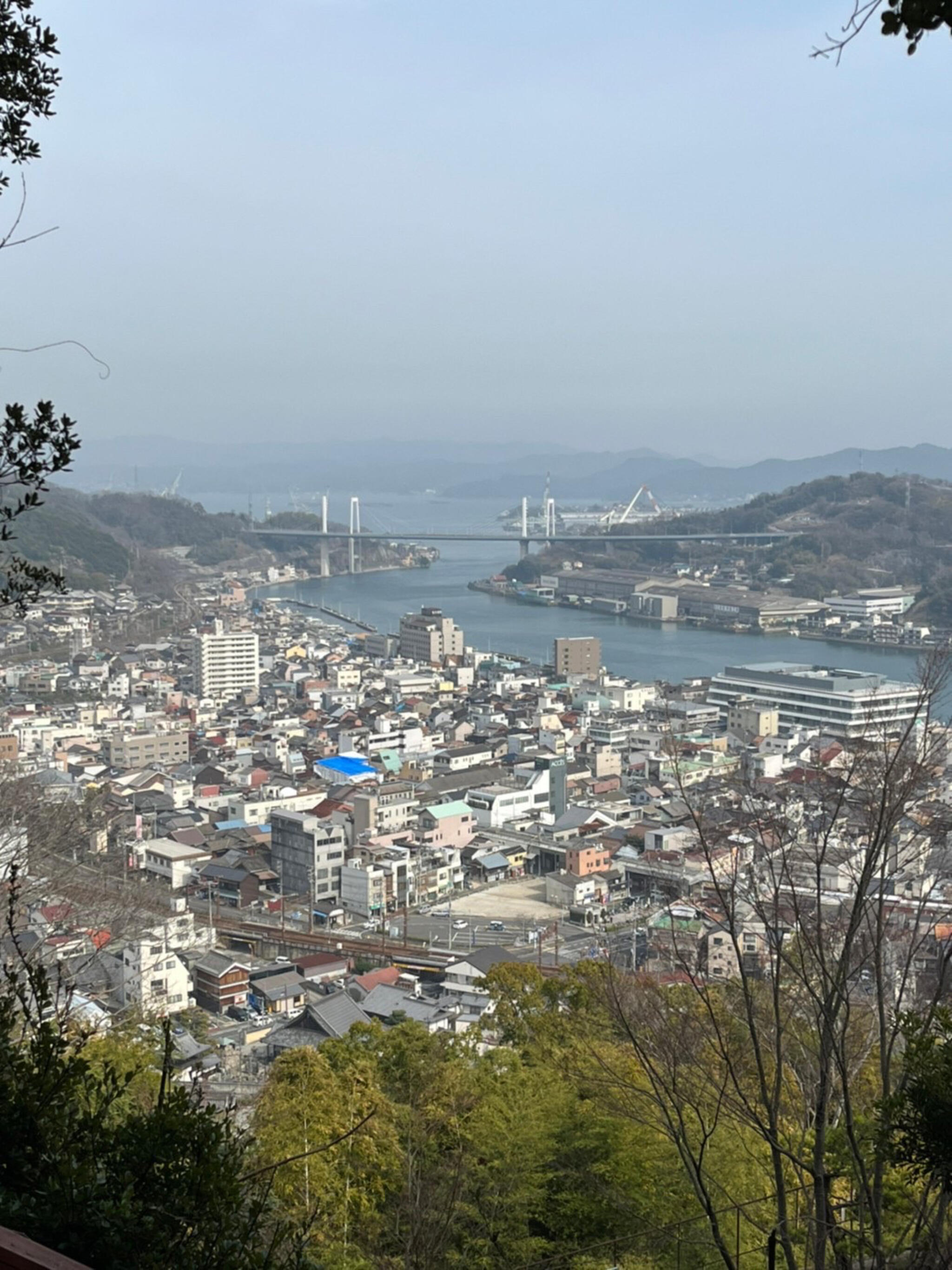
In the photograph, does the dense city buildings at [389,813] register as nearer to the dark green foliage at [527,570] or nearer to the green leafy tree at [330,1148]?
the green leafy tree at [330,1148]

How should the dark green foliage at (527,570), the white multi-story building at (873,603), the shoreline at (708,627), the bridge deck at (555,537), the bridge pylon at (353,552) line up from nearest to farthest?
1. the shoreline at (708,627)
2. the white multi-story building at (873,603)
3. the dark green foliage at (527,570)
4. the bridge deck at (555,537)
5. the bridge pylon at (353,552)

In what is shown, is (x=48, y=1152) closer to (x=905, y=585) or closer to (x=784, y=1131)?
(x=784, y=1131)

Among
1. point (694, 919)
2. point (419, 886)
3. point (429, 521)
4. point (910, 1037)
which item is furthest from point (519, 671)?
point (429, 521)

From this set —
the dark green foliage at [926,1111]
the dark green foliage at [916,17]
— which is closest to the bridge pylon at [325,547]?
the dark green foliage at [926,1111]

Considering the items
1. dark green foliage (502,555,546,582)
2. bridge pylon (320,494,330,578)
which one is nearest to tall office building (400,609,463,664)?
dark green foliage (502,555,546,582)

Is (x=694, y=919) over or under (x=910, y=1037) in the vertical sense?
under

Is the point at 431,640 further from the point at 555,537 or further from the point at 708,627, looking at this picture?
the point at 555,537

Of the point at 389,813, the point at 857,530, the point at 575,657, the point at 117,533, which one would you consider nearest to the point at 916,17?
the point at 389,813

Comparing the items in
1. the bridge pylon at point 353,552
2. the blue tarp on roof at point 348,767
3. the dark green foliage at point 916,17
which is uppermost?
the dark green foliage at point 916,17
